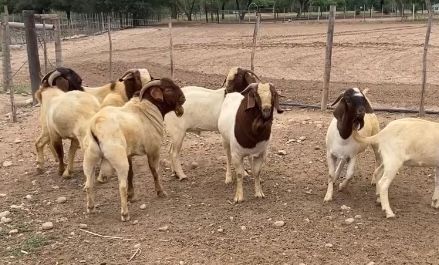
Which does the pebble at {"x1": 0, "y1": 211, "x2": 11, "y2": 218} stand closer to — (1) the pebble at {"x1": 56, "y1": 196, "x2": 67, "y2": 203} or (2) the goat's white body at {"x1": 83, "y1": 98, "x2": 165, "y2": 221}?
(1) the pebble at {"x1": 56, "y1": 196, "x2": 67, "y2": 203}

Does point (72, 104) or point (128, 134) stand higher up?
point (72, 104)

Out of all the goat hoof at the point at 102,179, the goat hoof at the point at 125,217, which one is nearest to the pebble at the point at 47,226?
the goat hoof at the point at 125,217

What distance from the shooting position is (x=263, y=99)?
663cm

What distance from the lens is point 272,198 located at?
24.1 feet

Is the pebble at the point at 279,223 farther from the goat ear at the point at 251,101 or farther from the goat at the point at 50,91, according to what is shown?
the goat at the point at 50,91

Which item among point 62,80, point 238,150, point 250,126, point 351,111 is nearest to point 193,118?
point 238,150

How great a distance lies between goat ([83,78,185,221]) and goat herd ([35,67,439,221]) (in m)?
0.01

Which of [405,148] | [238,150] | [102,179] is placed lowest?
[102,179]

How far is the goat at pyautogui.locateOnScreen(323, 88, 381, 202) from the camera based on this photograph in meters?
6.75

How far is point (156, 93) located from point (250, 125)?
1.32 meters

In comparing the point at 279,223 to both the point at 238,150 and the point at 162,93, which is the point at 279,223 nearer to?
the point at 238,150

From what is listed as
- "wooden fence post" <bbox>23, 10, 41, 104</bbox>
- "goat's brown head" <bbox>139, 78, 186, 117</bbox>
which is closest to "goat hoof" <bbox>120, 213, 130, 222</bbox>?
"goat's brown head" <bbox>139, 78, 186, 117</bbox>

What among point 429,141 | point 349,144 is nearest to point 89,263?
point 349,144

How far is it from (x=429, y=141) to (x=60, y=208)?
15.1ft
